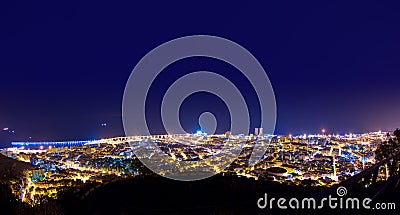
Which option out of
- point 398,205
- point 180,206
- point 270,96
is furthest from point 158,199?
point 398,205

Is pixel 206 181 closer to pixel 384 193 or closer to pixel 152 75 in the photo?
pixel 152 75

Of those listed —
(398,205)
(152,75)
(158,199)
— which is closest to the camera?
(398,205)

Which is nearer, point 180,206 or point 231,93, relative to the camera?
point 180,206

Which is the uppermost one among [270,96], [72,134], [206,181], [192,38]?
[72,134]

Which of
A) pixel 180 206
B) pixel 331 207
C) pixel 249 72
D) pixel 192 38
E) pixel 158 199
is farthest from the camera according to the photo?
pixel 192 38

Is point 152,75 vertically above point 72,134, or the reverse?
point 72,134

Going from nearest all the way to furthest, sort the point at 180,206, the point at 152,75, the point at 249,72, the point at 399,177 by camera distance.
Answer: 1. the point at 399,177
2. the point at 180,206
3. the point at 249,72
4. the point at 152,75

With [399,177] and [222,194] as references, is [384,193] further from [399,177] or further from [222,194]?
[222,194]

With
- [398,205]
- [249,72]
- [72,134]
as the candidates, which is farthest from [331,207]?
[72,134]

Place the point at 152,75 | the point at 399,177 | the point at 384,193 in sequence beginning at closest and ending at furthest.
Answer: the point at 384,193
the point at 399,177
the point at 152,75

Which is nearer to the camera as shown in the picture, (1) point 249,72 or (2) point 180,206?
(2) point 180,206
